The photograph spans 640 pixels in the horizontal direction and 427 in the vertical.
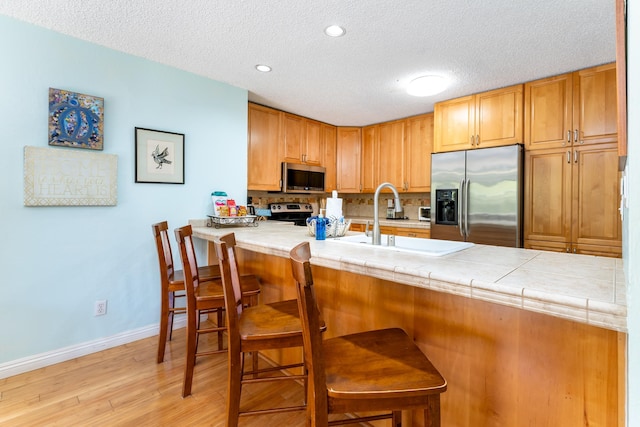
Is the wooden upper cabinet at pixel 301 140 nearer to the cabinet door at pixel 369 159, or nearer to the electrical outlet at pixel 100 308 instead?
the cabinet door at pixel 369 159

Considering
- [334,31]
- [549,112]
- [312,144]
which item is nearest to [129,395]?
[334,31]

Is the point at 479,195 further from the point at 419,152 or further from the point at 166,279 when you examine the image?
the point at 166,279

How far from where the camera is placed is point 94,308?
2.22m

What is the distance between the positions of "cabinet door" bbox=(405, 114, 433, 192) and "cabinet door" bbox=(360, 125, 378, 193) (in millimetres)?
510

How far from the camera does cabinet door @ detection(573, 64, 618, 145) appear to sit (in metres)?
2.42

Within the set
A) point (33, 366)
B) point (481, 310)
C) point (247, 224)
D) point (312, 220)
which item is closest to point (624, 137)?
point (481, 310)

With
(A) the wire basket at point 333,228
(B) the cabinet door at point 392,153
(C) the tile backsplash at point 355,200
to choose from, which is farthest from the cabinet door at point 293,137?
(A) the wire basket at point 333,228

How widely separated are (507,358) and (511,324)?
12 cm

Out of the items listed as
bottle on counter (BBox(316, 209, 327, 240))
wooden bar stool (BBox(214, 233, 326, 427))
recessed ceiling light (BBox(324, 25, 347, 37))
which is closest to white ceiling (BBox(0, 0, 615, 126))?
recessed ceiling light (BBox(324, 25, 347, 37))

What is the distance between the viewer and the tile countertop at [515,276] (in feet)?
2.31

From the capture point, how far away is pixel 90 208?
219 cm

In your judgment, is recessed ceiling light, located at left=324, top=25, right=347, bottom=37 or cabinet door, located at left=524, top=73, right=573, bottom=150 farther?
cabinet door, located at left=524, top=73, right=573, bottom=150

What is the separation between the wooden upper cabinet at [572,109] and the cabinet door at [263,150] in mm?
2613

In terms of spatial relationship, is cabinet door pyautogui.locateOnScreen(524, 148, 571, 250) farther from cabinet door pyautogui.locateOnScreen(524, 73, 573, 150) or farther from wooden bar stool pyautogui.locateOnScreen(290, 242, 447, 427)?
wooden bar stool pyautogui.locateOnScreen(290, 242, 447, 427)
